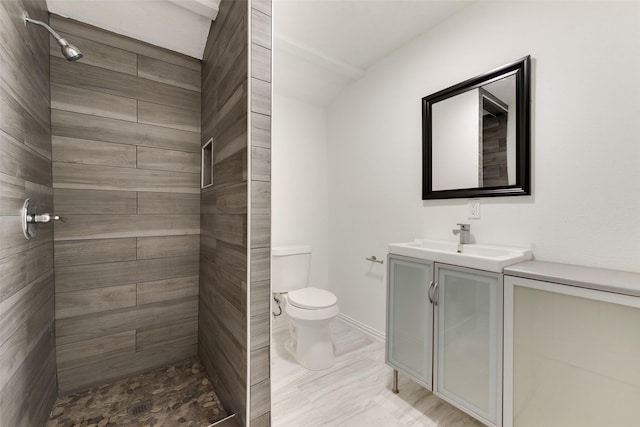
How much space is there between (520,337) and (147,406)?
77.1 inches

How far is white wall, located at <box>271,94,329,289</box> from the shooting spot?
8.55 feet

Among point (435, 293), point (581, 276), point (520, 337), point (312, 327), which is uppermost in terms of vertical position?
point (581, 276)

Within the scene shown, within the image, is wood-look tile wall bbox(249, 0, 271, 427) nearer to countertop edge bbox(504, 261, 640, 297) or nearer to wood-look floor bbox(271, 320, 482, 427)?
wood-look floor bbox(271, 320, 482, 427)

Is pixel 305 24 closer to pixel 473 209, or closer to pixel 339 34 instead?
pixel 339 34

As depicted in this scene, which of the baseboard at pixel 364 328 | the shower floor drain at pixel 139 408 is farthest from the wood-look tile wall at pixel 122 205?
the baseboard at pixel 364 328

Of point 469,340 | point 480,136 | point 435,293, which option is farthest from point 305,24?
point 469,340

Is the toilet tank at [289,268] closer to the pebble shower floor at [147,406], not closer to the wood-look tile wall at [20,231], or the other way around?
the pebble shower floor at [147,406]

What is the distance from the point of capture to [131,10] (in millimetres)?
1594

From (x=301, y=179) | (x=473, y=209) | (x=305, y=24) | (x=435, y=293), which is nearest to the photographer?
(x=435, y=293)

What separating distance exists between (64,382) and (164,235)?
0.99 meters

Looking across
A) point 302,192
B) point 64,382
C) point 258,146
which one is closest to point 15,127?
point 258,146

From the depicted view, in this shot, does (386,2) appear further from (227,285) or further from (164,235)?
(164,235)

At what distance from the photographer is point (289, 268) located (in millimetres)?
2350

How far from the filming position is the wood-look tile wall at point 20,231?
0.95 metres
